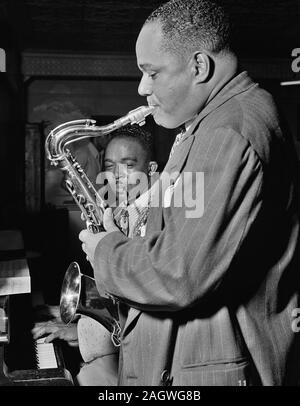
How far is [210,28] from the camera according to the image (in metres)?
1.39

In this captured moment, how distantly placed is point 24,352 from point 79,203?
26.6 inches

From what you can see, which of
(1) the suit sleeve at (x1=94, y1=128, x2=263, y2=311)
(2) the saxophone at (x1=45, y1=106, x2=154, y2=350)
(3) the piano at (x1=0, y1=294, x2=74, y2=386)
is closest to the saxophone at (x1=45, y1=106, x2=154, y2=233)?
(2) the saxophone at (x1=45, y1=106, x2=154, y2=350)

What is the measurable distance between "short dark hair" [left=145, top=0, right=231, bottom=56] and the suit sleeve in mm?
→ 292

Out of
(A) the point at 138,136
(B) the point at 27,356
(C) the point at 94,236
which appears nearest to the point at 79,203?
(B) the point at 27,356

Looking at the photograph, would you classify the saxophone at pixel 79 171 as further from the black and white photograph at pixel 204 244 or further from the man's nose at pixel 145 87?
the man's nose at pixel 145 87

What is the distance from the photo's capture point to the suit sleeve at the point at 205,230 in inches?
46.8

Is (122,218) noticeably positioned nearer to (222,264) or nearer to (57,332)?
(57,332)

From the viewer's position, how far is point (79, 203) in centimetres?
223

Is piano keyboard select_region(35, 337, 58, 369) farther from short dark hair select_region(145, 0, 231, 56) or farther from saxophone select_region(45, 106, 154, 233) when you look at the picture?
short dark hair select_region(145, 0, 231, 56)

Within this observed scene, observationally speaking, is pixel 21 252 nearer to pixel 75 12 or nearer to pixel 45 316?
pixel 45 316

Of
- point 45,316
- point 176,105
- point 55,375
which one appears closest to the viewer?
point 176,105

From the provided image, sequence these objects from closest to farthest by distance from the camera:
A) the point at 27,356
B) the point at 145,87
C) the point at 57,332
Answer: the point at 145,87 < the point at 27,356 < the point at 57,332

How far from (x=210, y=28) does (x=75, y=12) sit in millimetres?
6001
